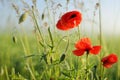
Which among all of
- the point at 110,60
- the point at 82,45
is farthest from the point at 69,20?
the point at 110,60

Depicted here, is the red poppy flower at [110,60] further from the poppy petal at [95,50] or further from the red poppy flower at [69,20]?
Answer: the red poppy flower at [69,20]

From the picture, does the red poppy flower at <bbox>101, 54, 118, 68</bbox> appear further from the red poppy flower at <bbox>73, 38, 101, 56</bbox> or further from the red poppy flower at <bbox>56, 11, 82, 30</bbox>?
the red poppy flower at <bbox>56, 11, 82, 30</bbox>

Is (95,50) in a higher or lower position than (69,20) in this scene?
lower

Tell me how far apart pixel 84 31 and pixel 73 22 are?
0.43 m

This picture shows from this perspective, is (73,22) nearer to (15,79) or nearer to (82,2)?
(15,79)

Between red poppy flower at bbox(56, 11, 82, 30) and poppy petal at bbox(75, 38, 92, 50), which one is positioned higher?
red poppy flower at bbox(56, 11, 82, 30)

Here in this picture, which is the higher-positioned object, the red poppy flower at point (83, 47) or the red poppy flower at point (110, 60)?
the red poppy flower at point (83, 47)

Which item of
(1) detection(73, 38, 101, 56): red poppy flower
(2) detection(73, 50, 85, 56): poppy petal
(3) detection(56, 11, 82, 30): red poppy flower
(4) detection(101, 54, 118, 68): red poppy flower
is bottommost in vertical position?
(4) detection(101, 54, 118, 68): red poppy flower

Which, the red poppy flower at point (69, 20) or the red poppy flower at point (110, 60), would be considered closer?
the red poppy flower at point (69, 20)

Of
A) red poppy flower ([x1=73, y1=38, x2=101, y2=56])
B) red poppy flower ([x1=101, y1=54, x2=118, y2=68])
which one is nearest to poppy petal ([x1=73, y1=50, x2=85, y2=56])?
red poppy flower ([x1=73, y1=38, x2=101, y2=56])

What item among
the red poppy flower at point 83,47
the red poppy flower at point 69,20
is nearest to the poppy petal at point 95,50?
the red poppy flower at point 83,47

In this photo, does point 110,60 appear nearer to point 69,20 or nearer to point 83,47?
point 83,47

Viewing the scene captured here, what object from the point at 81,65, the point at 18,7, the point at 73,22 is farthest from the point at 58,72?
the point at 18,7

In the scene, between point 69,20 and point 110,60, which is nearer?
point 69,20
